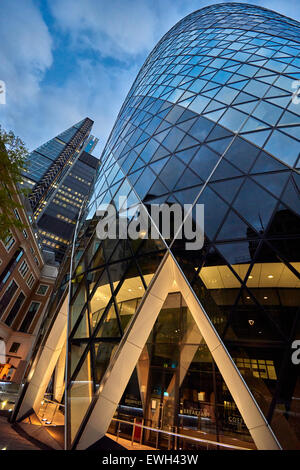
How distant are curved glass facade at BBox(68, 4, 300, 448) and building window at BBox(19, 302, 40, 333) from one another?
37.6m

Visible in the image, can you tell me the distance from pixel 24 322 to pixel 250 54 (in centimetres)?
5202

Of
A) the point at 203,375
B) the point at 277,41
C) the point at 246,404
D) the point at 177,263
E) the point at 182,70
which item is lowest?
the point at 246,404

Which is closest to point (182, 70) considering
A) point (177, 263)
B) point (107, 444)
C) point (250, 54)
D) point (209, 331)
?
point (250, 54)

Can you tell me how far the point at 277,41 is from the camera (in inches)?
667

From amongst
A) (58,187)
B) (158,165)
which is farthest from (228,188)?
(58,187)

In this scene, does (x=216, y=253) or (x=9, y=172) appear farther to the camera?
(x=9, y=172)

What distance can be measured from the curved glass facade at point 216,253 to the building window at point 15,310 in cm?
Result: 3527

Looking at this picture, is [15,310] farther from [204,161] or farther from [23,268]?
[204,161]

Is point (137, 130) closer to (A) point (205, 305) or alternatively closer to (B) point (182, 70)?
(B) point (182, 70)

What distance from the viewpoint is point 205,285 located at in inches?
304

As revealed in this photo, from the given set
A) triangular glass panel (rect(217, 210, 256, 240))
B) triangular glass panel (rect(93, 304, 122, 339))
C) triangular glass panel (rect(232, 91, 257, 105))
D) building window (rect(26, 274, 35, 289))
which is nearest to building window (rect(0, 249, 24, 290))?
building window (rect(26, 274, 35, 289))

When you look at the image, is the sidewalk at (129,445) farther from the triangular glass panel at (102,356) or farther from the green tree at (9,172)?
the green tree at (9,172)

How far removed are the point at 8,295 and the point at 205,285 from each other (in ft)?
134
